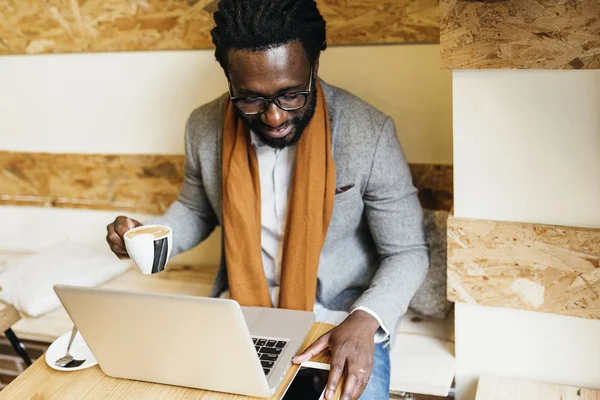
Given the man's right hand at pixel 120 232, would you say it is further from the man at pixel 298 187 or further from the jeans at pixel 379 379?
the jeans at pixel 379 379

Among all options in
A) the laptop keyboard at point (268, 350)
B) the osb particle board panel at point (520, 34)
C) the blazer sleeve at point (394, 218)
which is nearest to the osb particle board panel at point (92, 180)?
the blazer sleeve at point (394, 218)

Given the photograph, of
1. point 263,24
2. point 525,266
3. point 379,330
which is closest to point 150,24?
point 263,24

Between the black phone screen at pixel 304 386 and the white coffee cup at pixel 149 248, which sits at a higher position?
the white coffee cup at pixel 149 248

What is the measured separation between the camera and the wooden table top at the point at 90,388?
45.9 inches

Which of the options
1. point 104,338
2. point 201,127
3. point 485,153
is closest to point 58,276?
point 201,127

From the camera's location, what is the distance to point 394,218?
1.60 metres

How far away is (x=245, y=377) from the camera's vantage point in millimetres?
1119

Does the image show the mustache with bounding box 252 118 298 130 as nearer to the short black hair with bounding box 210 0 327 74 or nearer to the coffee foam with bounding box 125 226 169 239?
the short black hair with bounding box 210 0 327 74

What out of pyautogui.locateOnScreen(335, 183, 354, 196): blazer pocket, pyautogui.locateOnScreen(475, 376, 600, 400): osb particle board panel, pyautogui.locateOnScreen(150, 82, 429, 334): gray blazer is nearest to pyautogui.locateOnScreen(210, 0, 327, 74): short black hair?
pyautogui.locateOnScreen(150, 82, 429, 334): gray blazer

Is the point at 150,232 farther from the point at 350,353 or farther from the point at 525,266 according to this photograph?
the point at 525,266

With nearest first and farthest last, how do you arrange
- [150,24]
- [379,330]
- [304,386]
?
1. [379,330]
2. [304,386]
3. [150,24]

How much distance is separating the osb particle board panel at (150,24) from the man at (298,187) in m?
0.33

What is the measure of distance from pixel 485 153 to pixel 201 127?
77 cm

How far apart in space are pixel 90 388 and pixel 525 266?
983 mm
